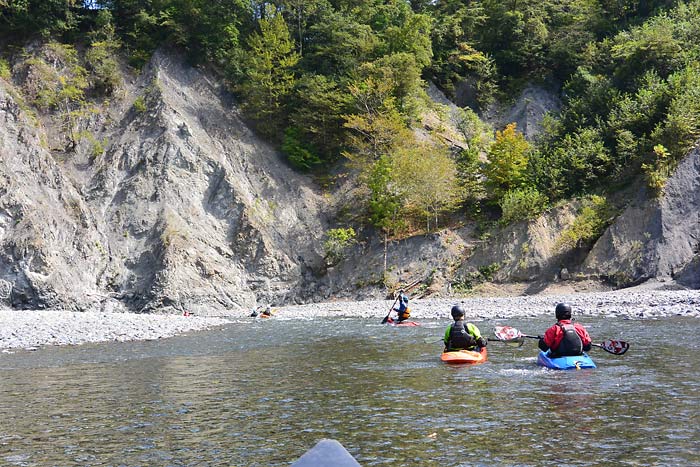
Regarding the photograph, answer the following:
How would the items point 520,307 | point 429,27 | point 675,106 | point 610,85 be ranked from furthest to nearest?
1. point 429,27
2. point 610,85
3. point 675,106
4. point 520,307

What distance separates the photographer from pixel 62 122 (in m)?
41.8

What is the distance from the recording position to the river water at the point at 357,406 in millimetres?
8430

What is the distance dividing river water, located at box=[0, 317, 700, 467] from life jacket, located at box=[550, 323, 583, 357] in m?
0.47

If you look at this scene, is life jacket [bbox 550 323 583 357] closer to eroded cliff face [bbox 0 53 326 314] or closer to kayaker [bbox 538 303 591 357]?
kayaker [bbox 538 303 591 357]

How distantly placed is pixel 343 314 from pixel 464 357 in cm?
1534

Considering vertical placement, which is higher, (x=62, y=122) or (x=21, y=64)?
(x=21, y=64)

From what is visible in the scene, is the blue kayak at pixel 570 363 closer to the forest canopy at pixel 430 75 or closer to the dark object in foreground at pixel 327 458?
the dark object in foreground at pixel 327 458

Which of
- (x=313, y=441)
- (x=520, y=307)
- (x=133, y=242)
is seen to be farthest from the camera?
(x=133, y=242)

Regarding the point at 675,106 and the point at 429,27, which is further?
the point at 429,27

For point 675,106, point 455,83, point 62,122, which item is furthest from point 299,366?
point 455,83

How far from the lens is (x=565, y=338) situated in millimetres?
13688

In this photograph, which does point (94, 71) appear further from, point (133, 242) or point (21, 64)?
point (133, 242)

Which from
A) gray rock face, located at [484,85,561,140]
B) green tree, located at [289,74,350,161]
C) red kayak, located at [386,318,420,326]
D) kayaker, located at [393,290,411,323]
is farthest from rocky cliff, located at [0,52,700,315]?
gray rock face, located at [484,85,561,140]

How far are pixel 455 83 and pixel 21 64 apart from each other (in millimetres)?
31381
